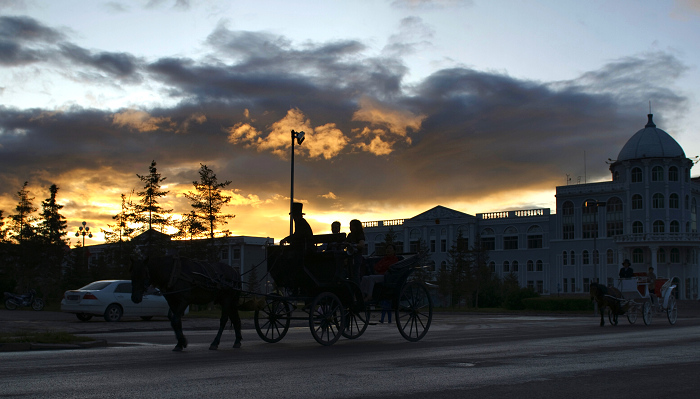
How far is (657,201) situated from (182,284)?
86.4 meters

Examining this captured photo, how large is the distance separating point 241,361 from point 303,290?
369 centimetres

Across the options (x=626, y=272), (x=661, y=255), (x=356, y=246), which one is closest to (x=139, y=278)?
(x=356, y=246)

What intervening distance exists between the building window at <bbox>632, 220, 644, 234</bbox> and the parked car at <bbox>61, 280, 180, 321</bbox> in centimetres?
7542

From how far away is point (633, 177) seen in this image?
90938 millimetres

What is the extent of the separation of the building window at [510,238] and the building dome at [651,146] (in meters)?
18.3

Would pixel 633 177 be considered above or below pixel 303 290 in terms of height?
above

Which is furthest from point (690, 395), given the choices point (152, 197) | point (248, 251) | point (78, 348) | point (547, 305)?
point (248, 251)

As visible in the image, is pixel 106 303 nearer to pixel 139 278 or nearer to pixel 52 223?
pixel 139 278

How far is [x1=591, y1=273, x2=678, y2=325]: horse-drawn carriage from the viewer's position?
909 inches

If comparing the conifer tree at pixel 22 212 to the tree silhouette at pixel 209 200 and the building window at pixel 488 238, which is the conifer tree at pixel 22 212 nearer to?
the tree silhouette at pixel 209 200

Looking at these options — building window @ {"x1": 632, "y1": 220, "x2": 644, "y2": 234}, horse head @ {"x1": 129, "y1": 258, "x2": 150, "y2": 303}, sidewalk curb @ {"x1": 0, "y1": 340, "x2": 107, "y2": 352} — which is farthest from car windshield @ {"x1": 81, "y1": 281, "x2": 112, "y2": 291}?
building window @ {"x1": 632, "y1": 220, "x2": 644, "y2": 234}

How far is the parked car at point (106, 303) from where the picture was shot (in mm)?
26766

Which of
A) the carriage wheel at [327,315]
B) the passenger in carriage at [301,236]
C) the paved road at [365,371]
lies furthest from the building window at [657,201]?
the passenger in carriage at [301,236]

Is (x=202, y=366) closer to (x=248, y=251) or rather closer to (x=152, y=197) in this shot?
(x=152, y=197)
